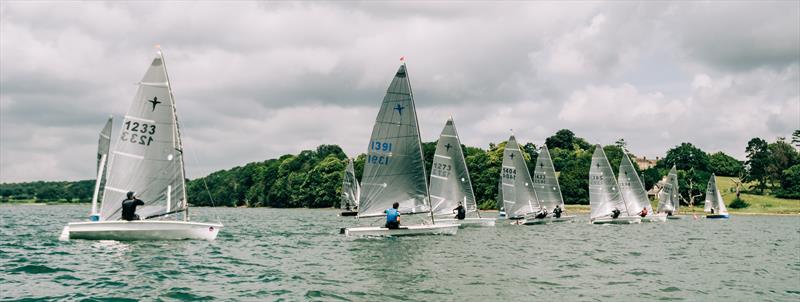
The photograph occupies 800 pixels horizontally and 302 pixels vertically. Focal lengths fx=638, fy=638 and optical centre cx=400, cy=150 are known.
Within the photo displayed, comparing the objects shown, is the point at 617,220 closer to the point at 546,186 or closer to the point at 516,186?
the point at 546,186

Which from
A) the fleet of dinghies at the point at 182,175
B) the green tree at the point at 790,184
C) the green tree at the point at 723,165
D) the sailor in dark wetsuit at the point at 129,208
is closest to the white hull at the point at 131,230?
the fleet of dinghies at the point at 182,175

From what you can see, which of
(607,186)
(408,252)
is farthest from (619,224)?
(408,252)

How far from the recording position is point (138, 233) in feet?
94.9

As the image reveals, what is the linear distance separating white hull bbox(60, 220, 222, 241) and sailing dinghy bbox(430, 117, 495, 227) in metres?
22.7

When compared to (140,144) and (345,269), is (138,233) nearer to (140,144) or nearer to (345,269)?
(140,144)

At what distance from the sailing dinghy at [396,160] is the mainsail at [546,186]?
28.4 metres

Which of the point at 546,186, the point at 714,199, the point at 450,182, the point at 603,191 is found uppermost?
the point at 546,186

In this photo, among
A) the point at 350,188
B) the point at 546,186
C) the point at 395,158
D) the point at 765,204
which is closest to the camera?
the point at 395,158

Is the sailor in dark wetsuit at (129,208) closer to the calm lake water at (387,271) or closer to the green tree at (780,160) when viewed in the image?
the calm lake water at (387,271)

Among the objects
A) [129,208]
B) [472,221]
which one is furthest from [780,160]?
[129,208]

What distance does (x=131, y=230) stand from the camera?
2872 cm

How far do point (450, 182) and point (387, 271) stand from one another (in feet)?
94.1

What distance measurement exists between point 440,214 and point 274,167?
131 m

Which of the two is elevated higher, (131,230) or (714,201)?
(714,201)
